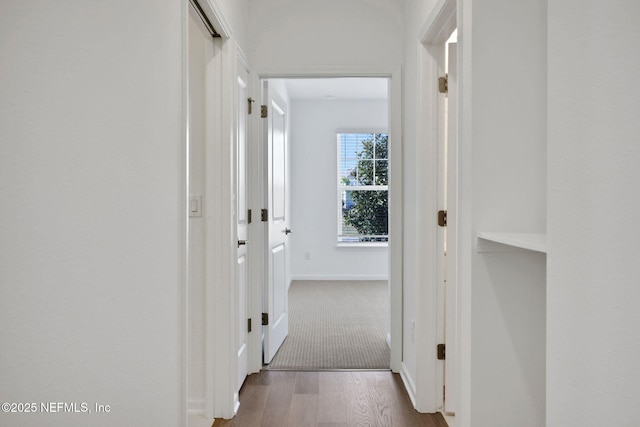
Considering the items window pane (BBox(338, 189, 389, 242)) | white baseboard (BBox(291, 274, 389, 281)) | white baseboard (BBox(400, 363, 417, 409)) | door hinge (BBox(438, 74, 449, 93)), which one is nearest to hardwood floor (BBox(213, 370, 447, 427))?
white baseboard (BBox(400, 363, 417, 409))

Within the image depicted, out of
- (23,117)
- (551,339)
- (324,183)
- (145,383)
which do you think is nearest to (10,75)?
(23,117)

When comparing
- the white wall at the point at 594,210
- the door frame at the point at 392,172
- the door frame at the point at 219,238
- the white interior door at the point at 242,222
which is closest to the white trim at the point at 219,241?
the door frame at the point at 219,238

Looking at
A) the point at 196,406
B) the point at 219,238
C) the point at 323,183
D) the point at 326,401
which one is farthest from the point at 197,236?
the point at 323,183

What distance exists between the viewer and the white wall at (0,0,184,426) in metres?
1.00

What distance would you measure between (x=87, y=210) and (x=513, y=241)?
44.4 inches

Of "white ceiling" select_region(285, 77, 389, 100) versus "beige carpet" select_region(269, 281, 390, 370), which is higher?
"white ceiling" select_region(285, 77, 389, 100)

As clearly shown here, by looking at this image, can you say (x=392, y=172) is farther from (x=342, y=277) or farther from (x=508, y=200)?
(x=342, y=277)

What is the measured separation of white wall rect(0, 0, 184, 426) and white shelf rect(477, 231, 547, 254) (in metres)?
1.04

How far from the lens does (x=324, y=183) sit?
282 inches

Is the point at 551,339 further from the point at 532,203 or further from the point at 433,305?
the point at 433,305

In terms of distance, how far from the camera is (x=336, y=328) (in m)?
4.45

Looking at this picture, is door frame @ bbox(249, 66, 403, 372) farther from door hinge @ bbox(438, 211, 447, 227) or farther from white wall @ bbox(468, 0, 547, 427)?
white wall @ bbox(468, 0, 547, 427)

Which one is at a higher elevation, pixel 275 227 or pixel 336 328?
pixel 275 227

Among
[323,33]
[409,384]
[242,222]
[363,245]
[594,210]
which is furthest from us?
[363,245]
